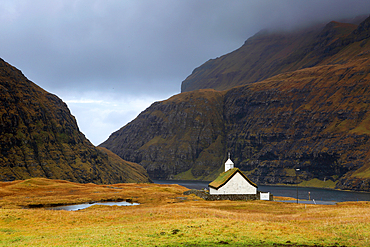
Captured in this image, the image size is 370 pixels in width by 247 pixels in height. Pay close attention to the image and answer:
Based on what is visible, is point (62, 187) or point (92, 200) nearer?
point (92, 200)

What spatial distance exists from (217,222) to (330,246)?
42.2ft

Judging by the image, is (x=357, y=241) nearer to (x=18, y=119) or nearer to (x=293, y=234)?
(x=293, y=234)

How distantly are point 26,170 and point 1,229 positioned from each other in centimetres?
15768

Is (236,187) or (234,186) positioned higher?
(234,186)

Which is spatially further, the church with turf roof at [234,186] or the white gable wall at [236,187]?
the white gable wall at [236,187]

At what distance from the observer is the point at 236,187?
256ft

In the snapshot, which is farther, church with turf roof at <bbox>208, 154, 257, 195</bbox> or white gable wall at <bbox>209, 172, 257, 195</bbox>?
white gable wall at <bbox>209, 172, 257, 195</bbox>

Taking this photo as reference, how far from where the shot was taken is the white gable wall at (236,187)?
7788 cm

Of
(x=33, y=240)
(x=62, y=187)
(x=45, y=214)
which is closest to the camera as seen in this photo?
(x=33, y=240)

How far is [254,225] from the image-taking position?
3253cm

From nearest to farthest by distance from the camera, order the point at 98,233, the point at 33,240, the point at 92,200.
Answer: the point at 33,240 → the point at 98,233 → the point at 92,200

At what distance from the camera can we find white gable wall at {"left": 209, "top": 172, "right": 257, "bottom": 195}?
→ 7788 centimetres

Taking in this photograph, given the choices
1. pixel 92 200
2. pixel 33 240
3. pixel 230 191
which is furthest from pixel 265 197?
pixel 33 240

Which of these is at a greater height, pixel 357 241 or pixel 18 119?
pixel 18 119
